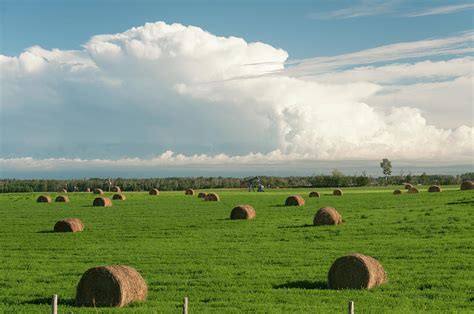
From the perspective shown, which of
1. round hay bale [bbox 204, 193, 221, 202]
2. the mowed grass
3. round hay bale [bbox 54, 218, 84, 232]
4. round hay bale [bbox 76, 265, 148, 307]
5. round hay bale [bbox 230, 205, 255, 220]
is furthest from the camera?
round hay bale [bbox 204, 193, 221, 202]

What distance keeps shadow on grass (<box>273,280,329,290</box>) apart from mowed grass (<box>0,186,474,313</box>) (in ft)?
0.11

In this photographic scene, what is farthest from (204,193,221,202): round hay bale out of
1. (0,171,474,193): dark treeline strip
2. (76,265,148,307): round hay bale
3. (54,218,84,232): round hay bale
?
(0,171,474,193): dark treeline strip

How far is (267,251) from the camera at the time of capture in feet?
102

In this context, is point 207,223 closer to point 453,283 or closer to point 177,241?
point 177,241

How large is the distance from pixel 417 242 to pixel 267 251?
7.61 meters

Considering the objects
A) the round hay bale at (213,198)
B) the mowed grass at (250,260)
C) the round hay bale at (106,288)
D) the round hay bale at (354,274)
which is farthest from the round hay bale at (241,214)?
the round hay bale at (213,198)

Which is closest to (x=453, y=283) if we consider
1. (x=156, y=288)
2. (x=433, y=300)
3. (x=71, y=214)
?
(x=433, y=300)

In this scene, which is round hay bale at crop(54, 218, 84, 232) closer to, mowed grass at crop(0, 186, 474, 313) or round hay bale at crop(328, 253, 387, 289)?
mowed grass at crop(0, 186, 474, 313)

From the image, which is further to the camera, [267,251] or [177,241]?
[177,241]

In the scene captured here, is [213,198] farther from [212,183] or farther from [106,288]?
[212,183]

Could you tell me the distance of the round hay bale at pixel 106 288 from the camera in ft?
62.7

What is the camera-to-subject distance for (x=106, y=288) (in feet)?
63.0

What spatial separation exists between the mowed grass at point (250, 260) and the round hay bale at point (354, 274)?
0.40 metres

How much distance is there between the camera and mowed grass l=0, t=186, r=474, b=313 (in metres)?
19.6
